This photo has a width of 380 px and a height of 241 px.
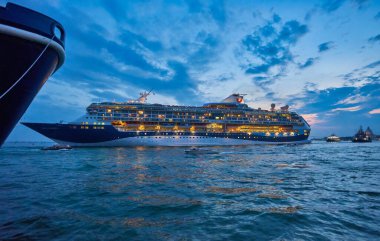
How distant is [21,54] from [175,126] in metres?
55.6

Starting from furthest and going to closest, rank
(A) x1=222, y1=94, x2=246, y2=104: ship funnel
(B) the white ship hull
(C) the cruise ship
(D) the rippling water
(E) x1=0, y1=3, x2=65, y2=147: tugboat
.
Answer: (A) x1=222, y1=94, x2=246, y2=104: ship funnel
(B) the white ship hull
(C) the cruise ship
(E) x1=0, y1=3, x2=65, y2=147: tugboat
(D) the rippling water

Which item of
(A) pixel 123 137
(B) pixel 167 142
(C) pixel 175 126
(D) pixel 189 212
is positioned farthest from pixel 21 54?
(C) pixel 175 126

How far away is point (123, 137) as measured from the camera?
53219 mm

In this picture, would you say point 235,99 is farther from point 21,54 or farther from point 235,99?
point 21,54

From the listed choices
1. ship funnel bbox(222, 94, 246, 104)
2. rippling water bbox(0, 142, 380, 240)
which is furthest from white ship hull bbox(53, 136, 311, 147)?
rippling water bbox(0, 142, 380, 240)

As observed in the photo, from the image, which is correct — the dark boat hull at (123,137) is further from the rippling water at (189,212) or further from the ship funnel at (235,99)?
the rippling water at (189,212)

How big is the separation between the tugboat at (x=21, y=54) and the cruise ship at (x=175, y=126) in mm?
46627

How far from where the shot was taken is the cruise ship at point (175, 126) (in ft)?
165

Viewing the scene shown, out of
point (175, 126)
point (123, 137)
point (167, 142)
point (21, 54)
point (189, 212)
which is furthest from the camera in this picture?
point (175, 126)

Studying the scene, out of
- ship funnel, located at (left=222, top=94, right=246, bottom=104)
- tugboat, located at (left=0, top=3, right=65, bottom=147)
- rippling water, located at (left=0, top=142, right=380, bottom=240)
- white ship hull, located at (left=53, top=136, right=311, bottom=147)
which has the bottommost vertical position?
rippling water, located at (left=0, top=142, right=380, bottom=240)

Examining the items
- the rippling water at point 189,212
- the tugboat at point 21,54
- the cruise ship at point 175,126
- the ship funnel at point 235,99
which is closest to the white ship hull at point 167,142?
the cruise ship at point 175,126

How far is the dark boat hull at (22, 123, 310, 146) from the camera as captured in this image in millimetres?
48031

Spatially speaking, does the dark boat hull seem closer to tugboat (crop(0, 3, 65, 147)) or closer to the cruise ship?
the cruise ship

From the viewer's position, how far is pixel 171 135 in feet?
192
